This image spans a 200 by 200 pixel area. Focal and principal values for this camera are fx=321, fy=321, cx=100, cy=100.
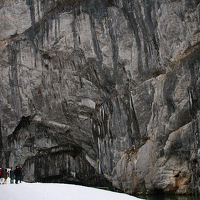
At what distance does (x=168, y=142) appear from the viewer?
22.5 m

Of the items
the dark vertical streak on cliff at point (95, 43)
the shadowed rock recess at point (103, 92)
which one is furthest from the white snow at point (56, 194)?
the dark vertical streak on cliff at point (95, 43)

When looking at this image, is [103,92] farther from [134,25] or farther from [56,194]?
[56,194]

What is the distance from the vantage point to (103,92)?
2916 centimetres

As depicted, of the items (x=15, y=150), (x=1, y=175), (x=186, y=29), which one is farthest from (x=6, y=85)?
(x=186, y=29)

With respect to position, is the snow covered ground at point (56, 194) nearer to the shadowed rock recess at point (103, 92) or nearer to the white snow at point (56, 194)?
the white snow at point (56, 194)

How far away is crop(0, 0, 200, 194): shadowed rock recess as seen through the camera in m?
22.7

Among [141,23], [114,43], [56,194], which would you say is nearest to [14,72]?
[114,43]

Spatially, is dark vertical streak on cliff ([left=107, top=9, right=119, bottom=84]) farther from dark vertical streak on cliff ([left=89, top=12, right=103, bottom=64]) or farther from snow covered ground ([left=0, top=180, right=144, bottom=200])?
snow covered ground ([left=0, top=180, right=144, bottom=200])

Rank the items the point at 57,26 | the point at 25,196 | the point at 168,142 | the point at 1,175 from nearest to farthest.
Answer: the point at 25,196
the point at 1,175
the point at 168,142
the point at 57,26

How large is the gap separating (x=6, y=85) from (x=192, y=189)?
67.2ft

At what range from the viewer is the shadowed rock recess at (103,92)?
22688 millimetres

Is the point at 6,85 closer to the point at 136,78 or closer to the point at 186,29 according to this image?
the point at 136,78

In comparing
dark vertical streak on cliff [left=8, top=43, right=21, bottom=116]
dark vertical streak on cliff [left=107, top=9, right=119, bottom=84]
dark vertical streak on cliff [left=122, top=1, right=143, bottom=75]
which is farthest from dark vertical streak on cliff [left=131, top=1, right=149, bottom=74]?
dark vertical streak on cliff [left=8, top=43, right=21, bottom=116]

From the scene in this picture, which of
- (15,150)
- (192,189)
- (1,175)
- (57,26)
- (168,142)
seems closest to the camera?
(1,175)
